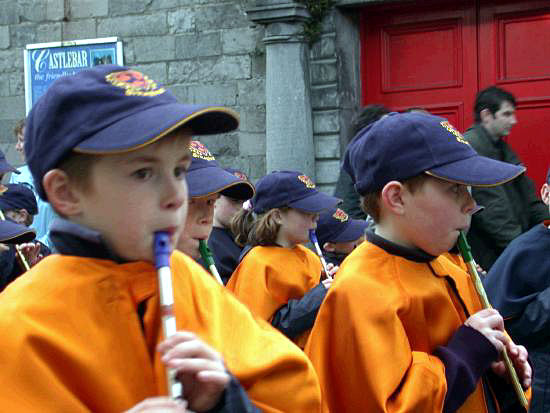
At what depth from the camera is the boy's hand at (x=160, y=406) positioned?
1.61 m

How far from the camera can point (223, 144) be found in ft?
28.8

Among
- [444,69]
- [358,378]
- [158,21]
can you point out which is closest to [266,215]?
[358,378]

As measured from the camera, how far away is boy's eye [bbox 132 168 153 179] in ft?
5.83

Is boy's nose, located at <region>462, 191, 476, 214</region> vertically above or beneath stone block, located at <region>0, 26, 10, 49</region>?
beneath

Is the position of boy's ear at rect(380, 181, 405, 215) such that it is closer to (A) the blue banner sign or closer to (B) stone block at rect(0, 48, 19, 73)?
(A) the blue banner sign

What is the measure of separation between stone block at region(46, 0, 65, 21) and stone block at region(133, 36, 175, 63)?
0.92m

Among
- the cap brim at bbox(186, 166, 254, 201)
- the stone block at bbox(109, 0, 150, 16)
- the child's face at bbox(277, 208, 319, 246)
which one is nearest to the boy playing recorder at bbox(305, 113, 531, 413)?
the cap brim at bbox(186, 166, 254, 201)

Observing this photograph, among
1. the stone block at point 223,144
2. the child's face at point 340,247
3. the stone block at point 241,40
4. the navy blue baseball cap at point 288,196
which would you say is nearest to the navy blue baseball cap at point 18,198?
the navy blue baseball cap at point 288,196

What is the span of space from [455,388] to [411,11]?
248 inches

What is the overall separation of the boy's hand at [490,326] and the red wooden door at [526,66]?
5409 mm

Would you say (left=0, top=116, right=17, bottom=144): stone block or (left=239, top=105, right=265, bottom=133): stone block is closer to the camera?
(left=239, top=105, right=265, bottom=133): stone block

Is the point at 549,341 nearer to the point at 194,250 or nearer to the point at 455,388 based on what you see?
the point at 455,388

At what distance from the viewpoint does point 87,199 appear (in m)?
1.79

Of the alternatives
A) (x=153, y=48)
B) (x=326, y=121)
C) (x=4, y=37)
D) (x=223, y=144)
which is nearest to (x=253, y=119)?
(x=223, y=144)
